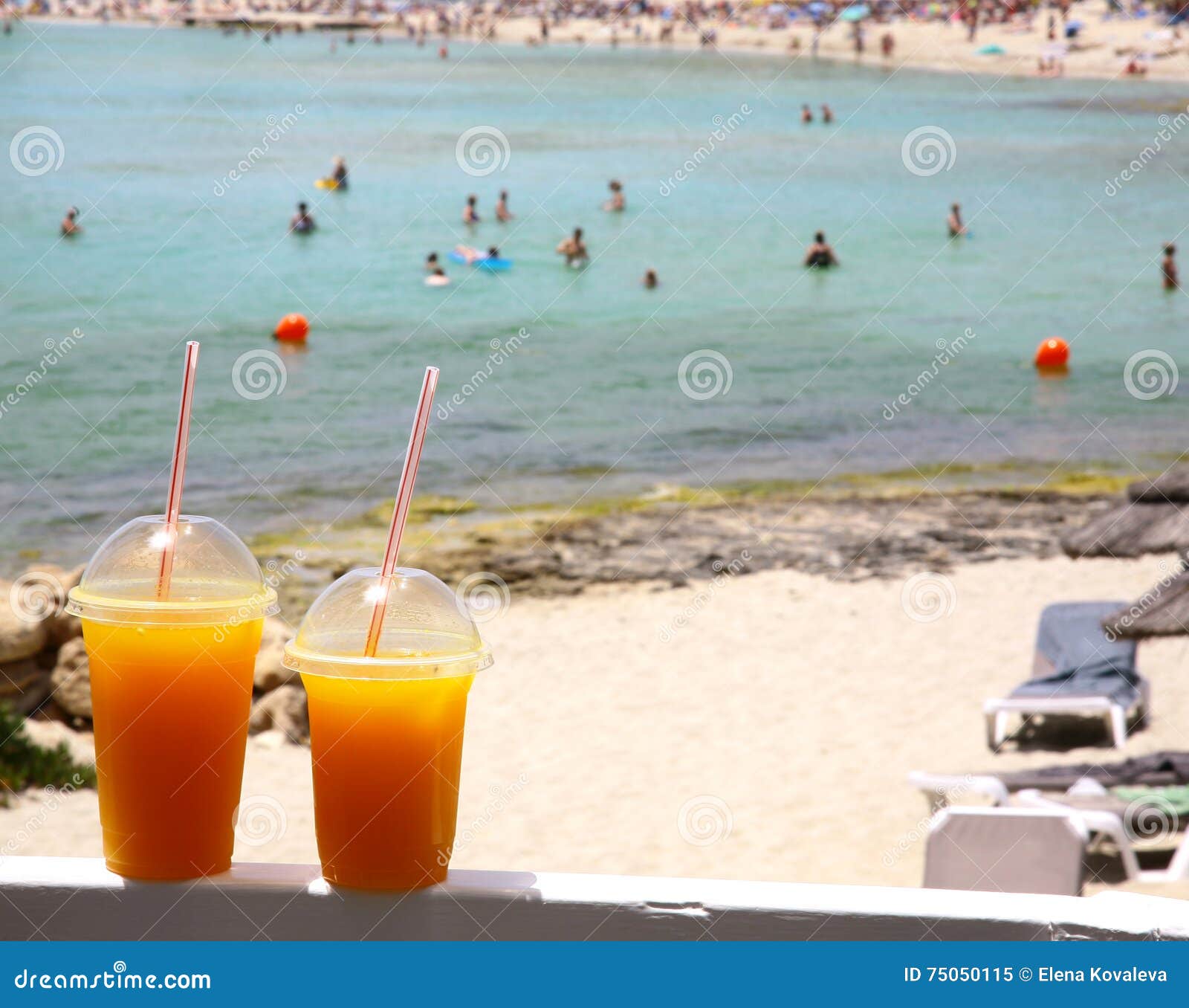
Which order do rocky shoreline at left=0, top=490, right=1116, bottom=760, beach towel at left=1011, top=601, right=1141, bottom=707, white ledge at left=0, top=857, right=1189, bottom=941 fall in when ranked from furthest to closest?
1. rocky shoreline at left=0, top=490, right=1116, bottom=760
2. beach towel at left=1011, top=601, right=1141, bottom=707
3. white ledge at left=0, top=857, right=1189, bottom=941

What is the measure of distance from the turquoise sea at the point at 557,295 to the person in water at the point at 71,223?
2.51 ft

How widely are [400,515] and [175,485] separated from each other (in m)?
0.30

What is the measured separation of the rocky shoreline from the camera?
12.5 m

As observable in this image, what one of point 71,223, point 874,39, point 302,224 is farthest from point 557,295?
point 874,39

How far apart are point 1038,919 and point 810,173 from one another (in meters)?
46.8

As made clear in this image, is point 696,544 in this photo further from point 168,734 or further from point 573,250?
point 573,250

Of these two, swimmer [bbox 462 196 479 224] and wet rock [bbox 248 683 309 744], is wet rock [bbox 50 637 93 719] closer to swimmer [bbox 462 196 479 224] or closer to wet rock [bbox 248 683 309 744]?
wet rock [bbox 248 683 309 744]

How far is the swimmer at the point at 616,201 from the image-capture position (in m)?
39.9

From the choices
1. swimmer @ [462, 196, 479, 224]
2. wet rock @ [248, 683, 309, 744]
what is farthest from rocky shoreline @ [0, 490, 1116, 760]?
swimmer @ [462, 196, 479, 224]

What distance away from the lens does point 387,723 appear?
5.36 feet

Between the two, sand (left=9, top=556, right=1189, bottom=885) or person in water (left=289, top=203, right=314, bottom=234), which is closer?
sand (left=9, top=556, right=1189, bottom=885)

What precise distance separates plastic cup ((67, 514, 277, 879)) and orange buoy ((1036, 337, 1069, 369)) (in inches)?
1001

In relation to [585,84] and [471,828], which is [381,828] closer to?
[471,828]

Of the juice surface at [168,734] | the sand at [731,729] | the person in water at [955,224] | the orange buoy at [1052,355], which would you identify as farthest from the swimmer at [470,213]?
the juice surface at [168,734]
